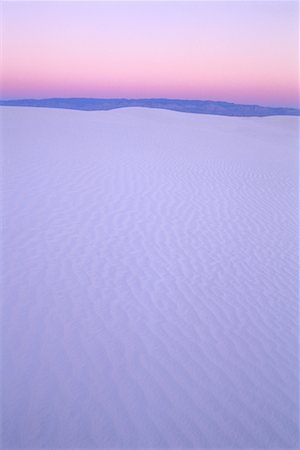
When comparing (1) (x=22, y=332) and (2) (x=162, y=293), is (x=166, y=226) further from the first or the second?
(1) (x=22, y=332)

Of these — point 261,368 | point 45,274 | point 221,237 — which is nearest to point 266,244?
point 221,237

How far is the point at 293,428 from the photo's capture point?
2992mm

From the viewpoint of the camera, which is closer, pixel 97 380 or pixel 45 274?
pixel 97 380

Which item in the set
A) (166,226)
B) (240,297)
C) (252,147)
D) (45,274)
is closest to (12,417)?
(45,274)

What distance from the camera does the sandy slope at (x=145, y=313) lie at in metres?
2.90

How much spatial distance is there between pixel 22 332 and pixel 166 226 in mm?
3363

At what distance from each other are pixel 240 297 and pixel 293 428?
1754 millimetres

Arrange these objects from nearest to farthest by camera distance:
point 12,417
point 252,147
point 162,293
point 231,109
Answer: point 12,417 < point 162,293 < point 252,147 < point 231,109

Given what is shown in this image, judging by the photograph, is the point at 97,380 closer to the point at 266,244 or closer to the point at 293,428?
the point at 293,428

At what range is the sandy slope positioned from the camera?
9.50ft

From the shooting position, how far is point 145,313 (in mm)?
4094

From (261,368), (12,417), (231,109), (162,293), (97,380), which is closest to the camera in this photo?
(12,417)

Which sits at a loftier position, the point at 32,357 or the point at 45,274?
the point at 45,274

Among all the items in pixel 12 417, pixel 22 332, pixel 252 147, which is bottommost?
pixel 12 417
